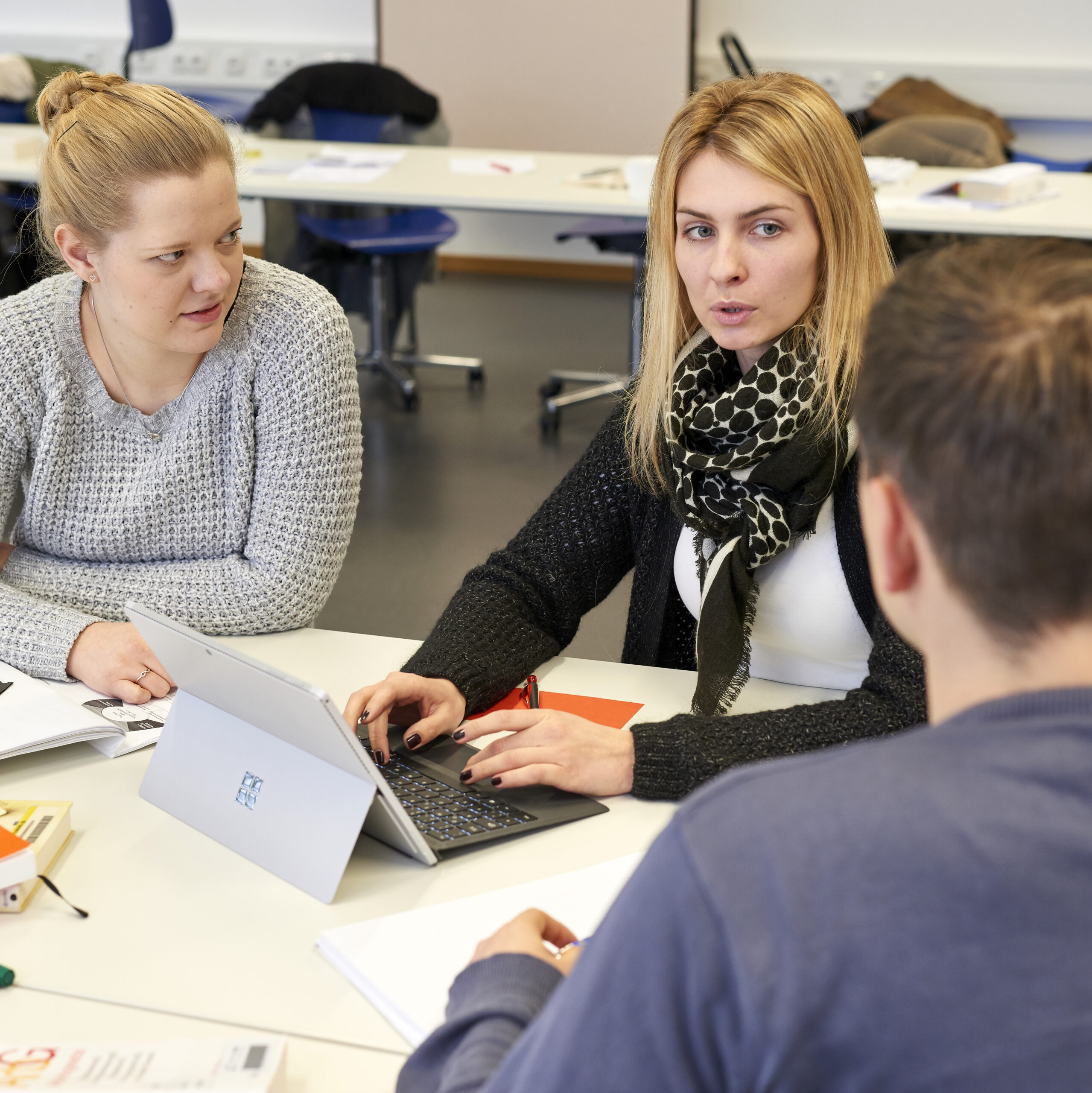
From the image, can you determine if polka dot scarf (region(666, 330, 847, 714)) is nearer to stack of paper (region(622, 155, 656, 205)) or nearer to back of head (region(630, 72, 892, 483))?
back of head (region(630, 72, 892, 483))

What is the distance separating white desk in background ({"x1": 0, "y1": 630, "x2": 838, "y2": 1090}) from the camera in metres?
0.89

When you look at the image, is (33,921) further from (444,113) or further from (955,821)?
(444,113)

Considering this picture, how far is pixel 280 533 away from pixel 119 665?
0.29 m

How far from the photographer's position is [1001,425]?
50 cm

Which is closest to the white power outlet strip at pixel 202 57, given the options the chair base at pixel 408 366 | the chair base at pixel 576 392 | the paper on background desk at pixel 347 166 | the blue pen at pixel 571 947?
the chair base at pixel 408 366

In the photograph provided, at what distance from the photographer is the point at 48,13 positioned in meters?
6.54

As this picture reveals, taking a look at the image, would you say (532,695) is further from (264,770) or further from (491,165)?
(491,165)

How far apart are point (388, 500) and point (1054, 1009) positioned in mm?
3502

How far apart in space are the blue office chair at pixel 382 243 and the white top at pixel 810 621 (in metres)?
3.29

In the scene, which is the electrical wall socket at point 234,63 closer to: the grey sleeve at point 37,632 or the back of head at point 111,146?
the back of head at point 111,146

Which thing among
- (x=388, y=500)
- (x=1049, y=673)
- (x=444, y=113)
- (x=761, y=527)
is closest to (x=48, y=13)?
(x=444, y=113)

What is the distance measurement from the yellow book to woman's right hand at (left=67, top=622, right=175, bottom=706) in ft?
0.74

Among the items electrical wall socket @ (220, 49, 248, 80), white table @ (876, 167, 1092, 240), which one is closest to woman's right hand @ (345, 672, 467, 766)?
white table @ (876, 167, 1092, 240)

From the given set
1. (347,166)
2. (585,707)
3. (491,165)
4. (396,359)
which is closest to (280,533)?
(585,707)
